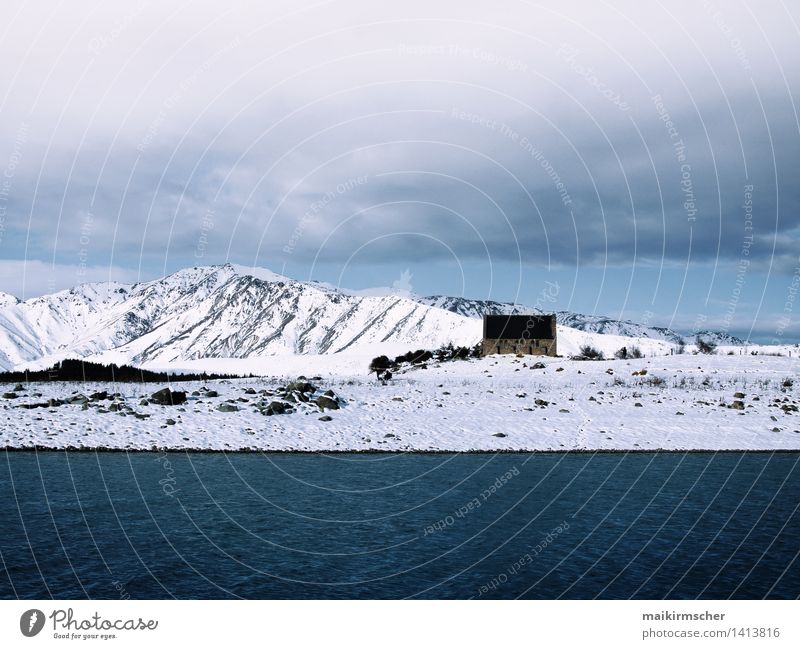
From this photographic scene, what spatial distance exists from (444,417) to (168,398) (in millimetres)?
21190

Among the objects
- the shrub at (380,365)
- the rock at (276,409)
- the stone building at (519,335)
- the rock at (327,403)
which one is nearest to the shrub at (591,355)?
the stone building at (519,335)

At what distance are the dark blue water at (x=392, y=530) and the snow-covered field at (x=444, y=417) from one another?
6333mm

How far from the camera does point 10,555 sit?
19.6 metres

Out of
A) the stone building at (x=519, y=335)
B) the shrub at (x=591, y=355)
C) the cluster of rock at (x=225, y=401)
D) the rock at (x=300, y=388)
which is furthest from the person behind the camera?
the stone building at (x=519, y=335)

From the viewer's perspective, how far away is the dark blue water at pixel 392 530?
1800 cm

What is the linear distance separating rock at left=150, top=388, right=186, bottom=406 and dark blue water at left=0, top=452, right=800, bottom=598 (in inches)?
505

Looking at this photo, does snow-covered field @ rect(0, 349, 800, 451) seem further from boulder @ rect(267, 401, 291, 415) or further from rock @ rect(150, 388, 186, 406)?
rock @ rect(150, 388, 186, 406)

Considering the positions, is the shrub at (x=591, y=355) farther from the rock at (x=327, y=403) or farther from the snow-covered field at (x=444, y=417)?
the rock at (x=327, y=403)
